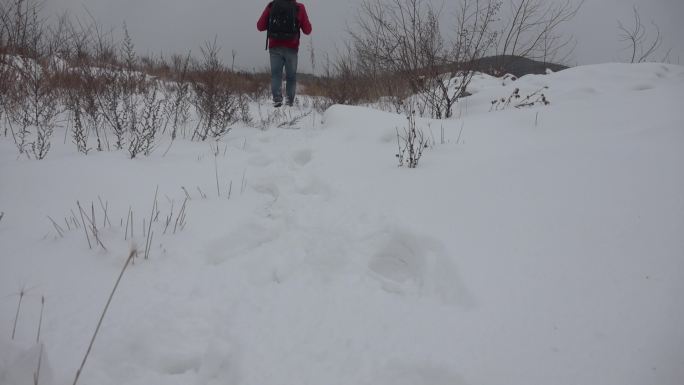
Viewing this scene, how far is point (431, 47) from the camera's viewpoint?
3730 millimetres

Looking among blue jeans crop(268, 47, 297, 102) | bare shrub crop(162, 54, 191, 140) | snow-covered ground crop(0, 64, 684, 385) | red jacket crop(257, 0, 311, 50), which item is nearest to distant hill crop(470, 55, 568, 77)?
snow-covered ground crop(0, 64, 684, 385)

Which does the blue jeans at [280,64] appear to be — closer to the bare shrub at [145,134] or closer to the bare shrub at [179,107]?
the bare shrub at [179,107]

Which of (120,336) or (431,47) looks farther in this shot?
(431,47)

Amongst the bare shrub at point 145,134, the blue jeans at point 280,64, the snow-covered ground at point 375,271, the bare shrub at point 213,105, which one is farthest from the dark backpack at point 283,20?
the snow-covered ground at point 375,271

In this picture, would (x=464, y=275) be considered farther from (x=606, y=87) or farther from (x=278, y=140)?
(x=606, y=87)

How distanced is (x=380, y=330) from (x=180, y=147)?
2.59 m

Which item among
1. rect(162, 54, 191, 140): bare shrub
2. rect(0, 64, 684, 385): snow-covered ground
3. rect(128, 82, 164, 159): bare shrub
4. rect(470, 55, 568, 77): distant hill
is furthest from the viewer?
rect(470, 55, 568, 77): distant hill

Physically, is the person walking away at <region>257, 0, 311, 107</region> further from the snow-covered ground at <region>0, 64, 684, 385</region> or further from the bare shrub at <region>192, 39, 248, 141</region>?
the snow-covered ground at <region>0, 64, 684, 385</region>

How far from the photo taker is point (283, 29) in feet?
14.5

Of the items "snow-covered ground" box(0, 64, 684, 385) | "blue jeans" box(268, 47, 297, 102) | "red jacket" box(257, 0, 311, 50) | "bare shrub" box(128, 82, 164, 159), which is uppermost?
"red jacket" box(257, 0, 311, 50)

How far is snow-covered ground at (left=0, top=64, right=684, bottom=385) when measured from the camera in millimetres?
783

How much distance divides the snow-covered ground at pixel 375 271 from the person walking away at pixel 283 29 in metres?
3.21

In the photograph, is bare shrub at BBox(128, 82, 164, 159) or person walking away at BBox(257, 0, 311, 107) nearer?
bare shrub at BBox(128, 82, 164, 159)

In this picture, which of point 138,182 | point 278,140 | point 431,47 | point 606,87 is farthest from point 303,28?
point 606,87
